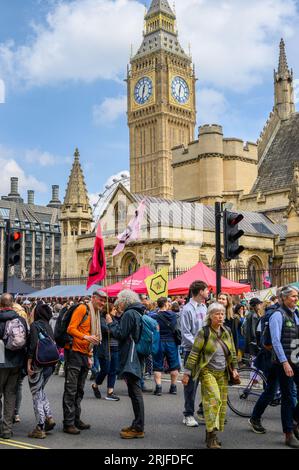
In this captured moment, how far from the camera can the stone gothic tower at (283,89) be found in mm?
51344

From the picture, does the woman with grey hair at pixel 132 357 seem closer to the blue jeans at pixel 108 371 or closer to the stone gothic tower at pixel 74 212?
the blue jeans at pixel 108 371

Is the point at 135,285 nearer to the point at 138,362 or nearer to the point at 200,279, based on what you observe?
the point at 200,279

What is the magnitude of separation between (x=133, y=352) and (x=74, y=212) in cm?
3513

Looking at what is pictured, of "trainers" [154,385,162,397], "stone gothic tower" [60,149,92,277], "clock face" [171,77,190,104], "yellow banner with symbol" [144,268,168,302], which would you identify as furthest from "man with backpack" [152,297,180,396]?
"clock face" [171,77,190,104]

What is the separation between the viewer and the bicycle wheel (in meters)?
8.87

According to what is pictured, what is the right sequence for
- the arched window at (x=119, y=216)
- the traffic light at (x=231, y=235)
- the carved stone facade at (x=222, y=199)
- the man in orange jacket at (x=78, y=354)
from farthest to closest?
the arched window at (x=119, y=216) < the carved stone facade at (x=222, y=199) < the traffic light at (x=231, y=235) < the man in orange jacket at (x=78, y=354)

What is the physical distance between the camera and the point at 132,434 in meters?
7.34

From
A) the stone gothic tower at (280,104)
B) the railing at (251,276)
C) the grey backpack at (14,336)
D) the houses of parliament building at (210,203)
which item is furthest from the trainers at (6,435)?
the stone gothic tower at (280,104)

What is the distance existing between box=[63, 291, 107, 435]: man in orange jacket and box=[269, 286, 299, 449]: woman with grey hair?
228cm

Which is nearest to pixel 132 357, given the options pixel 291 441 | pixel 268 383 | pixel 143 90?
pixel 268 383

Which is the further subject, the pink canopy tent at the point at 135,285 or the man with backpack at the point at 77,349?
the pink canopy tent at the point at 135,285

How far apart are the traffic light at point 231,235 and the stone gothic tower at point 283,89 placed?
4108 centimetres

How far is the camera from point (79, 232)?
138 feet
